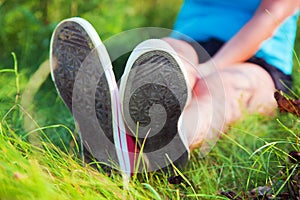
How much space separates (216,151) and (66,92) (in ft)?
1.37

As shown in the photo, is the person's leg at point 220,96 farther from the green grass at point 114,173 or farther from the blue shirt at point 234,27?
the blue shirt at point 234,27

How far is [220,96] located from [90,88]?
0.39 m

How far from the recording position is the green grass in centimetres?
95

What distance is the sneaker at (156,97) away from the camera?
3.89 feet

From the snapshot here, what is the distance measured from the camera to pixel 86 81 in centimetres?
126

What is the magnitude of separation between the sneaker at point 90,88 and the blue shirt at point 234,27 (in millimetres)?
641

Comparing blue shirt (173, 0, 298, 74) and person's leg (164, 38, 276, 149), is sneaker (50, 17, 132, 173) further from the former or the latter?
blue shirt (173, 0, 298, 74)

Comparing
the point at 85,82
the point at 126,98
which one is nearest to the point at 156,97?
the point at 126,98

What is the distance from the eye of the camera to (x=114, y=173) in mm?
1284

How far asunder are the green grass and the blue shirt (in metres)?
0.25

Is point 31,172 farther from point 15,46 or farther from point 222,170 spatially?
point 15,46

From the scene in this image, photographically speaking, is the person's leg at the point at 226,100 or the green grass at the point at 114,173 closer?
the green grass at the point at 114,173

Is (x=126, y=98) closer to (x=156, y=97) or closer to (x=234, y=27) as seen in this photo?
(x=156, y=97)

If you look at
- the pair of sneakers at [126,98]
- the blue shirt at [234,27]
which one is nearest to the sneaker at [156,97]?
the pair of sneakers at [126,98]
